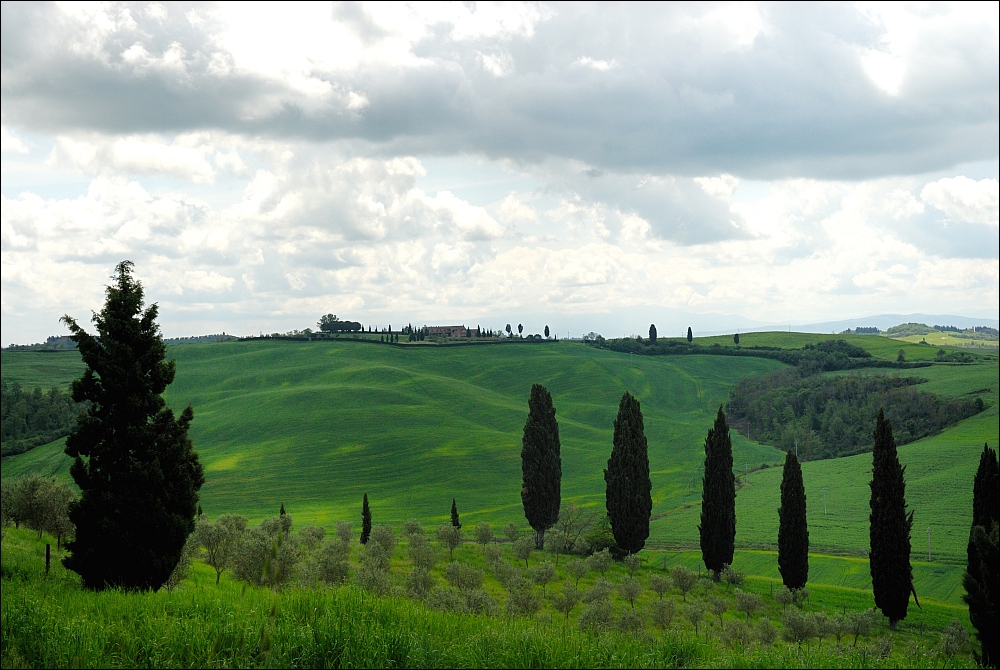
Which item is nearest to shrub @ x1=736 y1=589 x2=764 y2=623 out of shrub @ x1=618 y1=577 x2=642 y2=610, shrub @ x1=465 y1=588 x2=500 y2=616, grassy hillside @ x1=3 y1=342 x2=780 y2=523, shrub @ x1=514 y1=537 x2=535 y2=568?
shrub @ x1=618 y1=577 x2=642 y2=610

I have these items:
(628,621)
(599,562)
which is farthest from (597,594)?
(599,562)

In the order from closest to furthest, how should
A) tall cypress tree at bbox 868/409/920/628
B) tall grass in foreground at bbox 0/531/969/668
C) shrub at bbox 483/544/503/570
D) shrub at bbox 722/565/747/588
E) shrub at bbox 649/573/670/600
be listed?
tall grass in foreground at bbox 0/531/969/668
tall cypress tree at bbox 868/409/920/628
shrub at bbox 649/573/670/600
shrub at bbox 483/544/503/570
shrub at bbox 722/565/747/588

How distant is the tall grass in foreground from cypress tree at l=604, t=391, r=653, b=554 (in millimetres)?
46969

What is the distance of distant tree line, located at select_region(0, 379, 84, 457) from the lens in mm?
74375

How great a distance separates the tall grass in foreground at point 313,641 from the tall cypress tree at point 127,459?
37.2 feet

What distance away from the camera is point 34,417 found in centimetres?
8025

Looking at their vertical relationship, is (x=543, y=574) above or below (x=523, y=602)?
below

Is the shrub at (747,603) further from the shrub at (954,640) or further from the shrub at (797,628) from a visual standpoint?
the shrub at (954,640)

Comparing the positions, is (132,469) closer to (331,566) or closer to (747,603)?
(331,566)

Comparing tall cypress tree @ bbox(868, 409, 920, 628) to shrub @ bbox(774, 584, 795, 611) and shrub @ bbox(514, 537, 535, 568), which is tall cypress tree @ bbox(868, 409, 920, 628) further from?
shrub @ bbox(514, 537, 535, 568)

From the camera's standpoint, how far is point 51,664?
313 inches

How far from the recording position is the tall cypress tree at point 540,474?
6322 centimetres

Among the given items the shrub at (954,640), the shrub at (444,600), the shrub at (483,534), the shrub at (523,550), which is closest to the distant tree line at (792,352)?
the shrub at (954,640)

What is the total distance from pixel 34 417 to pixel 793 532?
263 feet
